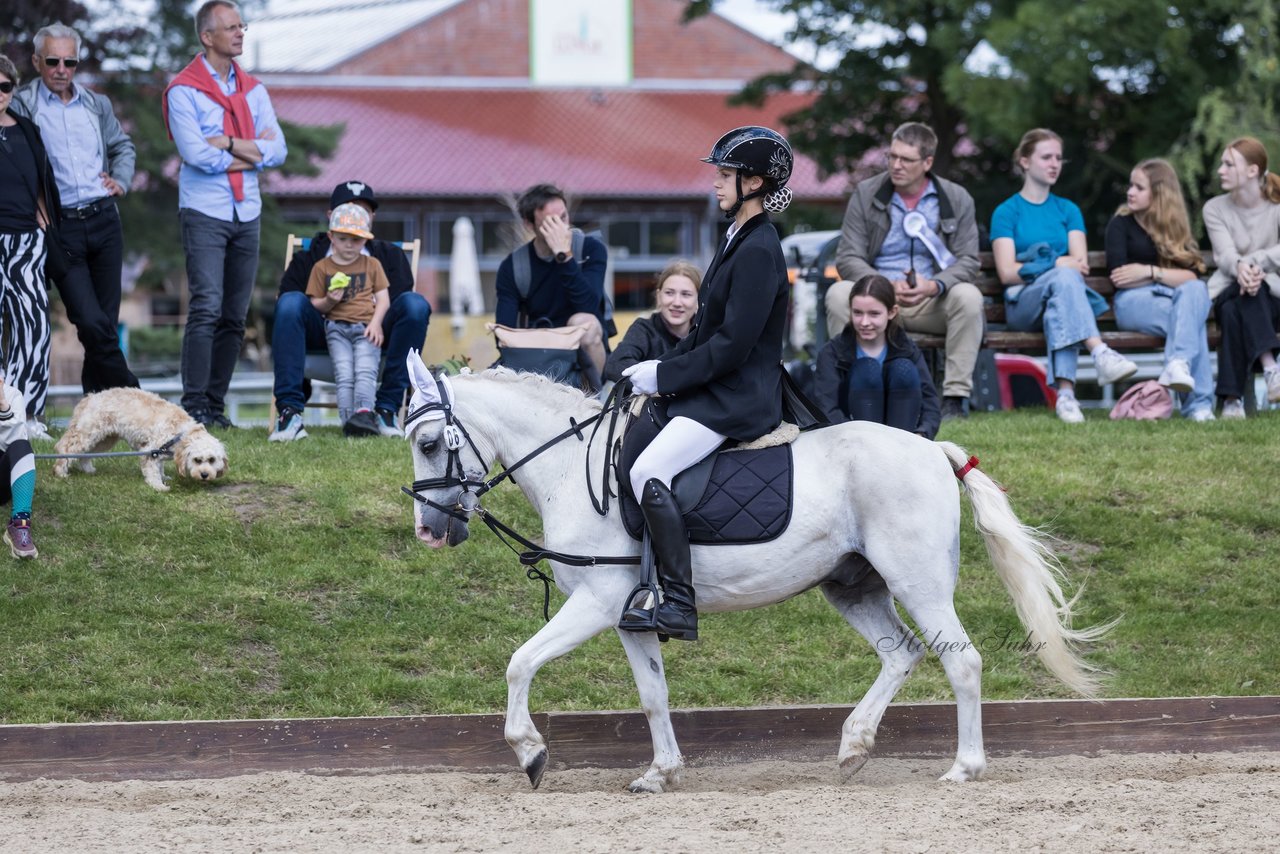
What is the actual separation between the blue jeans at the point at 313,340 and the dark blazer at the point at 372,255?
152mm

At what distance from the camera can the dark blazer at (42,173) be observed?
9195 mm

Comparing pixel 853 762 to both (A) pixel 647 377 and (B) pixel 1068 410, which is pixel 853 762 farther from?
(B) pixel 1068 410

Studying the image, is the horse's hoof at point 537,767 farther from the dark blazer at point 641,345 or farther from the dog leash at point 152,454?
the dog leash at point 152,454

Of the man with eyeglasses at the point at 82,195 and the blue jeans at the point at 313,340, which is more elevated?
the man with eyeglasses at the point at 82,195

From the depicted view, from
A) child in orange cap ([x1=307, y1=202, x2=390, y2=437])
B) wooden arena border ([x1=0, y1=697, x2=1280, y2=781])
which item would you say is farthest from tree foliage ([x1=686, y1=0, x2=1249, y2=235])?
wooden arena border ([x1=0, y1=697, x2=1280, y2=781])

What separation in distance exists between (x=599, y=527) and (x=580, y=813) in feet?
3.84

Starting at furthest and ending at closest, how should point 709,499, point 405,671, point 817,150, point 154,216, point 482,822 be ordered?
point 154,216 < point 817,150 < point 405,671 < point 709,499 < point 482,822

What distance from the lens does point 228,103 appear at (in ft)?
33.9

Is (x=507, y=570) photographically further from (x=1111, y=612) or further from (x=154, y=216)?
(x=154, y=216)

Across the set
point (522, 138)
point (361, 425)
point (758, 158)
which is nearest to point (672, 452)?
point (758, 158)

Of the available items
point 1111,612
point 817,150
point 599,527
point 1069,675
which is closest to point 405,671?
point 599,527

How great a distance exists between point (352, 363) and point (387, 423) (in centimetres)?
50

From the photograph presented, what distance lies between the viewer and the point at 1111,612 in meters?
8.02

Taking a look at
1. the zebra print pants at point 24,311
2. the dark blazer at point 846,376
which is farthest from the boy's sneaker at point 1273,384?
the zebra print pants at point 24,311
